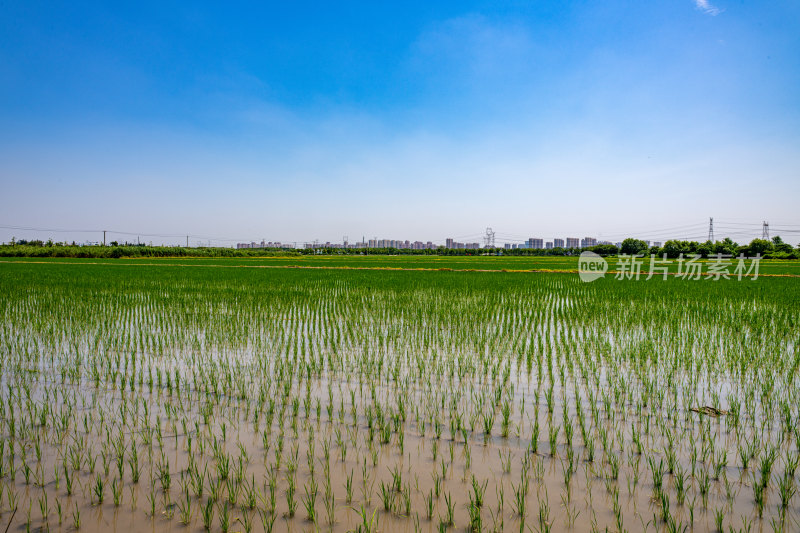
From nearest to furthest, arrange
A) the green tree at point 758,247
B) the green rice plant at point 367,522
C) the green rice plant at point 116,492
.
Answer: the green rice plant at point 367,522, the green rice plant at point 116,492, the green tree at point 758,247

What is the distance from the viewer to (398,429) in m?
2.93

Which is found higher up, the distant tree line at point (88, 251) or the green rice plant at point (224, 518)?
the distant tree line at point (88, 251)

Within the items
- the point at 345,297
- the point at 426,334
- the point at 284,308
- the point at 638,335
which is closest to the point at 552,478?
the point at 426,334

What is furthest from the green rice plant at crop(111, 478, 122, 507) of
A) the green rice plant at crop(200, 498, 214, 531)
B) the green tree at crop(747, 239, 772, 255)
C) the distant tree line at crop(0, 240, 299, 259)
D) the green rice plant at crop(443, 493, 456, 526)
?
the green tree at crop(747, 239, 772, 255)

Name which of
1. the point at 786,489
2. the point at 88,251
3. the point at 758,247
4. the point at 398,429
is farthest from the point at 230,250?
the point at 758,247

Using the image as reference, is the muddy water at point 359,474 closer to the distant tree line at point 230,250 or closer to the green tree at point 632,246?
the distant tree line at point 230,250

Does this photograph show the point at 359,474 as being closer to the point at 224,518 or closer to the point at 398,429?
the point at 398,429

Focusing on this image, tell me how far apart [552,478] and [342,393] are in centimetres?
194

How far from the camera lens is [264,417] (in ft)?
10.5

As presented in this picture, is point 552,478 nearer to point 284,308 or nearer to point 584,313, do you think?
point 584,313

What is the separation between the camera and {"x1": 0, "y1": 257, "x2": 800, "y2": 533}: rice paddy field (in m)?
2.07

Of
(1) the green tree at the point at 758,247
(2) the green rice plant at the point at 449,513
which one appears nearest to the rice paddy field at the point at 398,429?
(2) the green rice plant at the point at 449,513

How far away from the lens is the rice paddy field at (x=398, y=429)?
2.07m

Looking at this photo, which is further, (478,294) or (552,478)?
(478,294)
